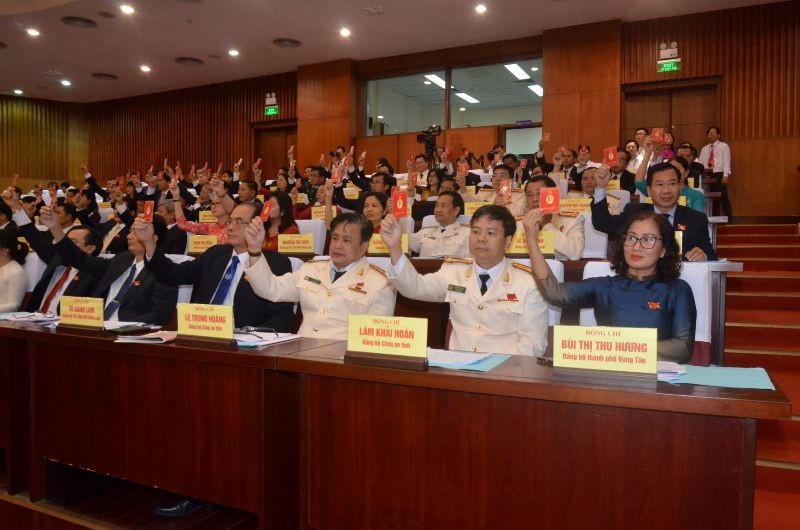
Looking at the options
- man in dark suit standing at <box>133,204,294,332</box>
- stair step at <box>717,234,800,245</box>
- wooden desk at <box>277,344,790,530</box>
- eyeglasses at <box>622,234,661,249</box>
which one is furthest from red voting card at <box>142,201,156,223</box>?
stair step at <box>717,234,800,245</box>

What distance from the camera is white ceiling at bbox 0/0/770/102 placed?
7.58 meters

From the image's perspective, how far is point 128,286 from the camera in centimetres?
290

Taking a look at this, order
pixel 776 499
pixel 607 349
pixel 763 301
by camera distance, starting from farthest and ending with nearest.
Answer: pixel 763 301 → pixel 776 499 → pixel 607 349

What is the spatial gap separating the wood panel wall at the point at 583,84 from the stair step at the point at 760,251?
379 centimetres

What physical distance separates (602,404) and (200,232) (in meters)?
3.95

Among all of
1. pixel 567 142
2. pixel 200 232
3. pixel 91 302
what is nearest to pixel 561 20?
pixel 567 142

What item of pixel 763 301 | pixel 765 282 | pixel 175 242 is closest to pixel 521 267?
pixel 763 301

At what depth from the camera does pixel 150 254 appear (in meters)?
2.53

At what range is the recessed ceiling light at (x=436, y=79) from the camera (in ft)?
32.1

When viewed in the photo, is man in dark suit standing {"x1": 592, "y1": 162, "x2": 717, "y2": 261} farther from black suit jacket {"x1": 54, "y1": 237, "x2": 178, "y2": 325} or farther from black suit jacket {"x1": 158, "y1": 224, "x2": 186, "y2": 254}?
black suit jacket {"x1": 158, "y1": 224, "x2": 186, "y2": 254}

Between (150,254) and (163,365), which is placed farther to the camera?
(150,254)

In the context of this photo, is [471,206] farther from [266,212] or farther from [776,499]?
[776,499]

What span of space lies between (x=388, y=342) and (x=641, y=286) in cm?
99

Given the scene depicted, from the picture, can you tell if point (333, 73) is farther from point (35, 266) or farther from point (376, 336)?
point (376, 336)
